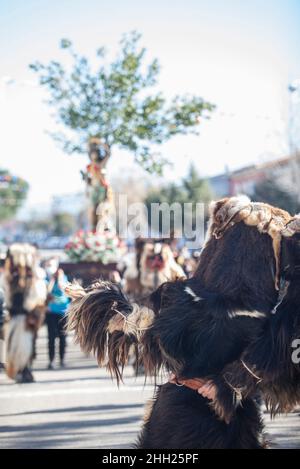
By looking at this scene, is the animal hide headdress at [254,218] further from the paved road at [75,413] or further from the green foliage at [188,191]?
the green foliage at [188,191]

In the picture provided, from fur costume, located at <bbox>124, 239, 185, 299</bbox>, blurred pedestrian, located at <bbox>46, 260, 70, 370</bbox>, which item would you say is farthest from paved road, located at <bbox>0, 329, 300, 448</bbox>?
fur costume, located at <bbox>124, 239, 185, 299</bbox>

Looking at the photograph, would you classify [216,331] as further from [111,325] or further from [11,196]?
[11,196]

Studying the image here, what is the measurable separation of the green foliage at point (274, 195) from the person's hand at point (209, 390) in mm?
12991

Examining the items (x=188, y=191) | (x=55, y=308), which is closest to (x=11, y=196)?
(x=188, y=191)

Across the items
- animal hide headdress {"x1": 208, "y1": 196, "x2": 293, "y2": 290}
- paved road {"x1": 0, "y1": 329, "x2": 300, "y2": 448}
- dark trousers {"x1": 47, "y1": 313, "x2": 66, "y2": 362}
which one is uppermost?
animal hide headdress {"x1": 208, "y1": 196, "x2": 293, "y2": 290}

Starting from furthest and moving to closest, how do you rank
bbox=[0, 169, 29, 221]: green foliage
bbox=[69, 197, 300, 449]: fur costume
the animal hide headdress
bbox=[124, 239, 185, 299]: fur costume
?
bbox=[0, 169, 29, 221]: green foliage → bbox=[124, 239, 185, 299]: fur costume → the animal hide headdress → bbox=[69, 197, 300, 449]: fur costume

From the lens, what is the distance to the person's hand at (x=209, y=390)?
2.90 metres

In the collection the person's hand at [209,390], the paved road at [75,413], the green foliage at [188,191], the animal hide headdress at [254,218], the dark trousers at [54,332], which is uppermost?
the green foliage at [188,191]

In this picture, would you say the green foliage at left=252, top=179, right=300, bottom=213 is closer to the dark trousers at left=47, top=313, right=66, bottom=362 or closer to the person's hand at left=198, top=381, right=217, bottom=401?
the dark trousers at left=47, top=313, right=66, bottom=362

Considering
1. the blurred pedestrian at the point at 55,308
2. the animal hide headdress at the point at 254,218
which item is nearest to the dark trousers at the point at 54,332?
the blurred pedestrian at the point at 55,308

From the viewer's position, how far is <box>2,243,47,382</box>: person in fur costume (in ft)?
27.6

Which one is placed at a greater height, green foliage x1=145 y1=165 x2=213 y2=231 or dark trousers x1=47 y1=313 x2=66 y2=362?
green foliage x1=145 y1=165 x2=213 y2=231

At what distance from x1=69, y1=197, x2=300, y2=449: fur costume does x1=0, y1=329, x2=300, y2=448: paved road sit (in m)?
1.88

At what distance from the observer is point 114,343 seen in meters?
3.08
